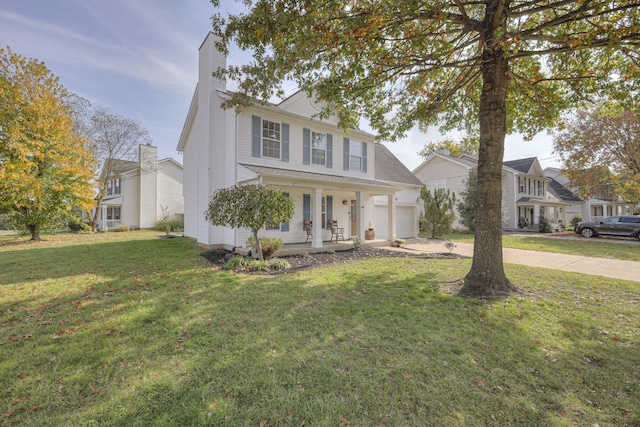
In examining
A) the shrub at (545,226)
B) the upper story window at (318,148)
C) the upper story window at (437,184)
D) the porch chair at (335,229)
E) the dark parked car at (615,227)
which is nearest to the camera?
the porch chair at (335,229)

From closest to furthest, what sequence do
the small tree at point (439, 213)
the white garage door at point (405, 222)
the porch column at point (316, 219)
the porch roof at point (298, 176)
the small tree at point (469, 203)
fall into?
the porch roof at point (298, 176) < the porch column at point (316, 219) < the white garage door at point (405, 222) < the small tree at point (439, 213) < the small tree at point (469, 203)

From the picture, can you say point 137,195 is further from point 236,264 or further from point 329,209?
point 236,264

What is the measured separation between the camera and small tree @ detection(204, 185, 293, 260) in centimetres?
804

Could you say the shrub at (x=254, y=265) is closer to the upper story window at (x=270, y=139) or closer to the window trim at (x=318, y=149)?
the upper story window at (x=270, y=139)

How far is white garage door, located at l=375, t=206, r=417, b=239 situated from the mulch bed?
4327mm

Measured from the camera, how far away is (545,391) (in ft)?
8.98

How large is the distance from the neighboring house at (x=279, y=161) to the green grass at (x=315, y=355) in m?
5.55

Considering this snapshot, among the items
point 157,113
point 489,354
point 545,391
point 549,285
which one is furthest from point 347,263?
point 157,113

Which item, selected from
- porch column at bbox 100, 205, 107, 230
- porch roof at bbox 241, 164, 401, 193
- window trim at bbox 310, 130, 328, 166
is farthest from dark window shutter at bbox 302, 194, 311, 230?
porch column at bbox 100, 205, 107, 230

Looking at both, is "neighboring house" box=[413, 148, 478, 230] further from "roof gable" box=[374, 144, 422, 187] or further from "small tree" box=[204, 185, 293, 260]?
"small tree" box=[204, 185, 293, 260]

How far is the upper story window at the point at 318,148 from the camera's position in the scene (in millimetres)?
13273

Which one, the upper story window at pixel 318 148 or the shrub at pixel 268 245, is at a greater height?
the upper story window at pixel 318 148

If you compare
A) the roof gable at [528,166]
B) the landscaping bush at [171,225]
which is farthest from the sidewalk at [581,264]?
the landscaping bush at [171,225]

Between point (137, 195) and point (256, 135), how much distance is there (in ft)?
70.0
